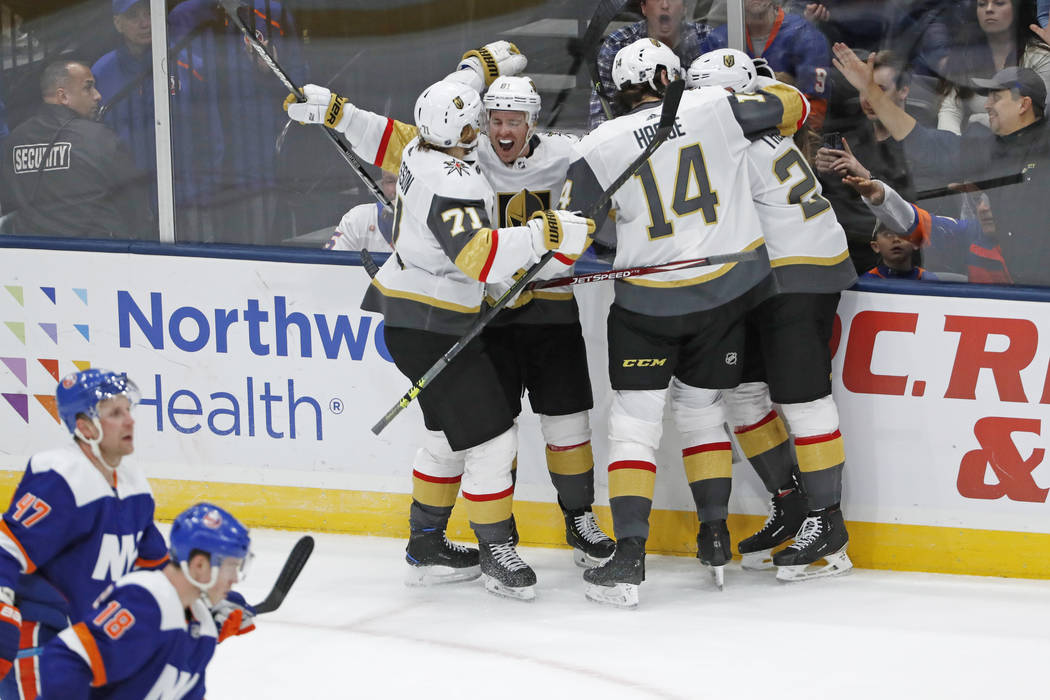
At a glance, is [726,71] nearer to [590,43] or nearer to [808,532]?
[590,43]

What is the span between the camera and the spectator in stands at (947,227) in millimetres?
3662

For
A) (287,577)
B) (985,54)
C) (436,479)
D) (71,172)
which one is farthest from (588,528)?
(71,172)

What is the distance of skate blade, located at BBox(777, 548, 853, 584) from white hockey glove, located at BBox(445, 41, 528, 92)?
1478 millimetres

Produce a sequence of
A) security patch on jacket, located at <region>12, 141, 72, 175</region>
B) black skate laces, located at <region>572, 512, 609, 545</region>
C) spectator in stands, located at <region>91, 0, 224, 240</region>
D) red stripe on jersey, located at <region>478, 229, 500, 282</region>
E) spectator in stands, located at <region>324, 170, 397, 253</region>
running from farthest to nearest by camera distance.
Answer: security patch on jacket, located at <region>12, 141, 72, 175</region>
spectator in stands, located at <region>91, 0, 224, 240</region>
spectator in stands, located at <region>324, 170, 397, 253</region>
black skate laces, located at <region>572, 512, 609, 545</region>
red stripe on jersey, located at <region>478, 229, 500, 282</region>

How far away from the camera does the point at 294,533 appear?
4.16 m

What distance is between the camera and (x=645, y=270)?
344cm

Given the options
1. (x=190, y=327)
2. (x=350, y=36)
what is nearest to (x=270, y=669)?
(x=190, y=327)

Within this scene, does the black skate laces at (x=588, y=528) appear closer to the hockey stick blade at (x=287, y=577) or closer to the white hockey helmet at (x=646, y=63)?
the white hockey helmet at (x=646, y=63)

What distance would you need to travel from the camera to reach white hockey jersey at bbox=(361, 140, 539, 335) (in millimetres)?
3195

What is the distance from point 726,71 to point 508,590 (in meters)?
1.41

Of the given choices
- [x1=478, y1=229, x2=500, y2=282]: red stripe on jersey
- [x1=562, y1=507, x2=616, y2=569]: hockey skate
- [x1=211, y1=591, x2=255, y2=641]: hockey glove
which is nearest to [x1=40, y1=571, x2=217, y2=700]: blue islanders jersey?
[x1=211, y1=591, x2=255, y2=641]: hockey glove

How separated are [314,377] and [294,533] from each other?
47cm

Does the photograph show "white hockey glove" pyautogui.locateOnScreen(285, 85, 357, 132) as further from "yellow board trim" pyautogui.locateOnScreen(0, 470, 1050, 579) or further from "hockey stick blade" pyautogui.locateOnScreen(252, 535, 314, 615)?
"hockey stick blade" pyautogui.locateOnScreen(252, 535, 314, 615)

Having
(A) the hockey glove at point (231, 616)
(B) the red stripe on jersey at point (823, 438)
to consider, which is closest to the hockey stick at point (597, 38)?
(B) the red stripe on jersey at point (823, 438)
